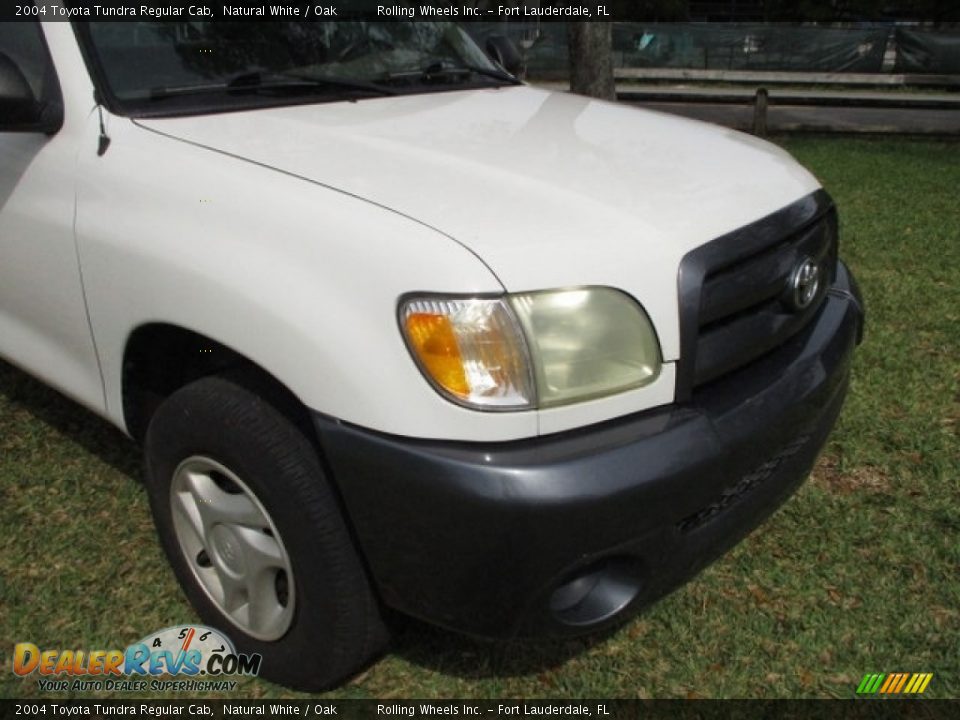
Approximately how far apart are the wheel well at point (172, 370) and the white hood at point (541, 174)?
0.46 m

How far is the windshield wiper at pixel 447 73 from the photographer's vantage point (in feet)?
9.60

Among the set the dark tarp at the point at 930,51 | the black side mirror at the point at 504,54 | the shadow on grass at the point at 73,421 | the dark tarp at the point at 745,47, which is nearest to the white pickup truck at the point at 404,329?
the shadow on grass at the point at 73,421

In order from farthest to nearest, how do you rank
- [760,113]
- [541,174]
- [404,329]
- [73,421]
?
[760,113], [73,421], [541,174], [404,329]

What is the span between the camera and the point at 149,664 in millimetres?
2332

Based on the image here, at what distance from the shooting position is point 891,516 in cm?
290

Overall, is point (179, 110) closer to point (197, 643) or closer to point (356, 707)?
point (197, 643)

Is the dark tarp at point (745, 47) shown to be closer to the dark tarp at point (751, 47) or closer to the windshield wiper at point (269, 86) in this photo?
the dark tarp at point (751, 47)

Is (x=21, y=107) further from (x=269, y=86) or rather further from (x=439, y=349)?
(x=439, y=349)

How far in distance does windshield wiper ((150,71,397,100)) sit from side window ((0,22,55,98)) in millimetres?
295

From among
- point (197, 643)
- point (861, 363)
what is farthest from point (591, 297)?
point (861, 363)

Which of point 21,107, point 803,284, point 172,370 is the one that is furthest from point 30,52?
point 803,284

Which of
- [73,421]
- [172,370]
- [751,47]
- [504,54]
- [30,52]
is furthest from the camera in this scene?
[751,47]

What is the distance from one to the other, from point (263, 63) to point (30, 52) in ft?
2.09

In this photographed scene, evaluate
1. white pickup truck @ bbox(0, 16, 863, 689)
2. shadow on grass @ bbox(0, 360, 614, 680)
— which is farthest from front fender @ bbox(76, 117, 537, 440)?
shadow on grass @ bbox(0, 360, 614, 680)
